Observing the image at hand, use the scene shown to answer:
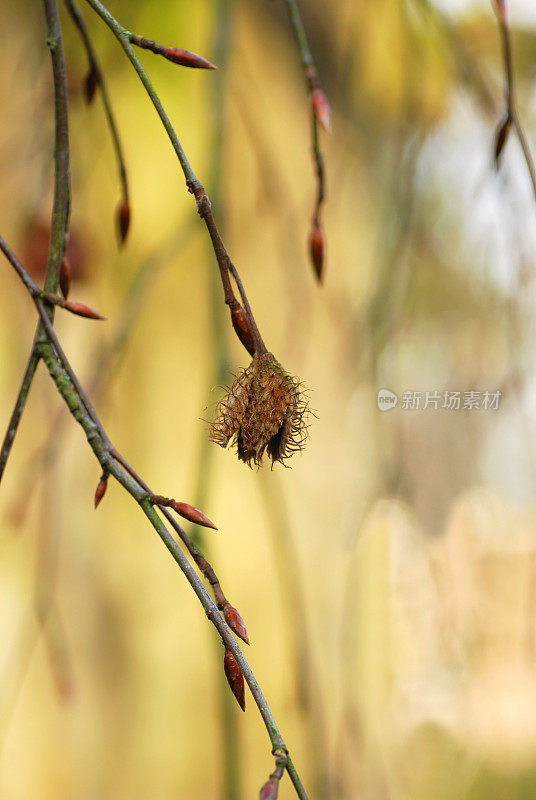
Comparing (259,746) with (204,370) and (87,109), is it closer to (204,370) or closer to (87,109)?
(204,370)

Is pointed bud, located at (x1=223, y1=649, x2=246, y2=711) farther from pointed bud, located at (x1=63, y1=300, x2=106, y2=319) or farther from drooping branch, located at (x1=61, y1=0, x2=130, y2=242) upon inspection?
drooping branch, located at (x1=61, y1=0, x2=130, y2=242)

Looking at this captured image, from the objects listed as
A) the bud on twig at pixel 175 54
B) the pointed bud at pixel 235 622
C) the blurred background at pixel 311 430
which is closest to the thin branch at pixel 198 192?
the bud on twig at pixel 175 54

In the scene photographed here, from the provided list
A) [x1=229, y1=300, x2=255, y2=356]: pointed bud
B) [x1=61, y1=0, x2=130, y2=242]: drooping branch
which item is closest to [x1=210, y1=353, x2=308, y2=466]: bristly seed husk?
[x1=229, y1=300, x2=255, y2=356]: pointed bud

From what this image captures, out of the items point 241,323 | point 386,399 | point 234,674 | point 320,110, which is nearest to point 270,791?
point 234,674

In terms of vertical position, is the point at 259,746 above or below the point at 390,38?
below

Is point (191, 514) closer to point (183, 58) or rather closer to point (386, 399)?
point (183, 58)

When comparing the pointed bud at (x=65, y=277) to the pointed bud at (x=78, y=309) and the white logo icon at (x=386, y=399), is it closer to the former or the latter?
the pointed bud at (x=78, y=309)

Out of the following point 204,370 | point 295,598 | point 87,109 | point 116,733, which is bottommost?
point 116,733

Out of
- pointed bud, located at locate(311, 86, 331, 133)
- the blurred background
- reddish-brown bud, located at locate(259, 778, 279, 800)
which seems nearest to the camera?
reddish-brown bud, located at locate(259, 778, 279, 800)

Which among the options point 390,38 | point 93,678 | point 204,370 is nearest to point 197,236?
point 204,370
